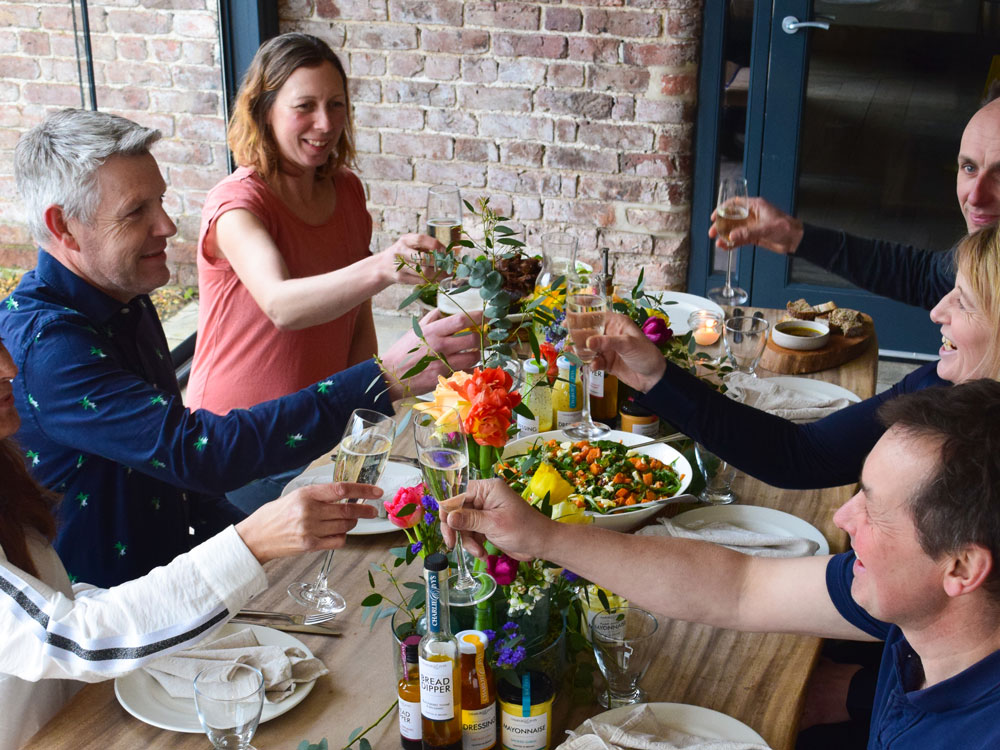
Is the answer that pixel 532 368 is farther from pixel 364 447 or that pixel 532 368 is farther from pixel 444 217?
pixel 364 447

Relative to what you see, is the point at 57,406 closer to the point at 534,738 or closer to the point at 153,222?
the point at 153,222

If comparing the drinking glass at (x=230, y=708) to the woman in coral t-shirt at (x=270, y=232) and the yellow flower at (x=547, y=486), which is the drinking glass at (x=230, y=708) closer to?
the yellow flower at (x=547, y=486)

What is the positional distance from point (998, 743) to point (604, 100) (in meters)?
3.32

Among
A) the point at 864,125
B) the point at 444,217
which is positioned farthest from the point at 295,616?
the point at 864,125

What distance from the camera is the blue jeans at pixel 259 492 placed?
2400 millimetres

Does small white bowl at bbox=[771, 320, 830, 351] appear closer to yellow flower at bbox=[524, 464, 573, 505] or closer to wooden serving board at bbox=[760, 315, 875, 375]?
wooden serving board at bbox=[760, 315, 875, 375]

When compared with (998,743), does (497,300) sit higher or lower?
higher

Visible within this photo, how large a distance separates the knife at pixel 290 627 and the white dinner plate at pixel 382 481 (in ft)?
0.90

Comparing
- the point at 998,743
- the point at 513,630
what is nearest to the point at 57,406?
the point at 513,630

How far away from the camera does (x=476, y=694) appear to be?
50.2 inches

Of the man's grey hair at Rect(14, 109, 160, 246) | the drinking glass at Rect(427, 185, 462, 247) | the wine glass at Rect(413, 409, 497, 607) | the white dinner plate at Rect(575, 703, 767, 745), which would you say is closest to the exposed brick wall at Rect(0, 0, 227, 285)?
the man's grey hair at Rect(14, 109, 160, 246)

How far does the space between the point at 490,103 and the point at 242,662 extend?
318cm

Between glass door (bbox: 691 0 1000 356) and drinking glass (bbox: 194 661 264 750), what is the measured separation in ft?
11.5

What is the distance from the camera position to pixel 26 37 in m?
3.55
